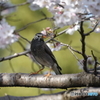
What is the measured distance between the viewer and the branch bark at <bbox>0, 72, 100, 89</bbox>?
180 cm

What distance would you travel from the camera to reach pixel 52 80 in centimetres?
199

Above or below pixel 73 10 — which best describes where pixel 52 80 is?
below

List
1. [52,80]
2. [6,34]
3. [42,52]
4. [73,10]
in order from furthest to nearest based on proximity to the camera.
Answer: [42,52] < [6,34] < [52,80] < [73,10]

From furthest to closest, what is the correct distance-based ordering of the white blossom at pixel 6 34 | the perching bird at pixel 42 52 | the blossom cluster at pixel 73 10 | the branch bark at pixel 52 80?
the perching bird at pixel 42 52 → the white blossom at pixel 6 34 → the branch bark at pixel 52 80 → the blossom cluster at pixel 73 10

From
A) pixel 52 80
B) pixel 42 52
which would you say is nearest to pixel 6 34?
pixel 42 52

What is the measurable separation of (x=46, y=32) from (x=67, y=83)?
2.84ft

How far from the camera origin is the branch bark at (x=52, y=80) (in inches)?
70.8

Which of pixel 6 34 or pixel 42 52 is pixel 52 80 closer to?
pixel 6 34

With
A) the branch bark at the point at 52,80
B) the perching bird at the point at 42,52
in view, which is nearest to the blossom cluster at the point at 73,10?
the branch bark at the point at 52,80

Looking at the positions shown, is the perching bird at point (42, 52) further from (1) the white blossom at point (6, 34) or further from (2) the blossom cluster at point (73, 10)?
(2) the blossom cluster at point (73, 10)

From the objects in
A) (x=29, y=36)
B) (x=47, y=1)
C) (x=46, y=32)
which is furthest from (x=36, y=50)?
(x=29, y=36)

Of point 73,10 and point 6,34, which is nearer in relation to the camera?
point 73,10

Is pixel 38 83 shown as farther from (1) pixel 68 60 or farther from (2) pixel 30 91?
(1) pixel 68 60

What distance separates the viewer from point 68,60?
654cm
